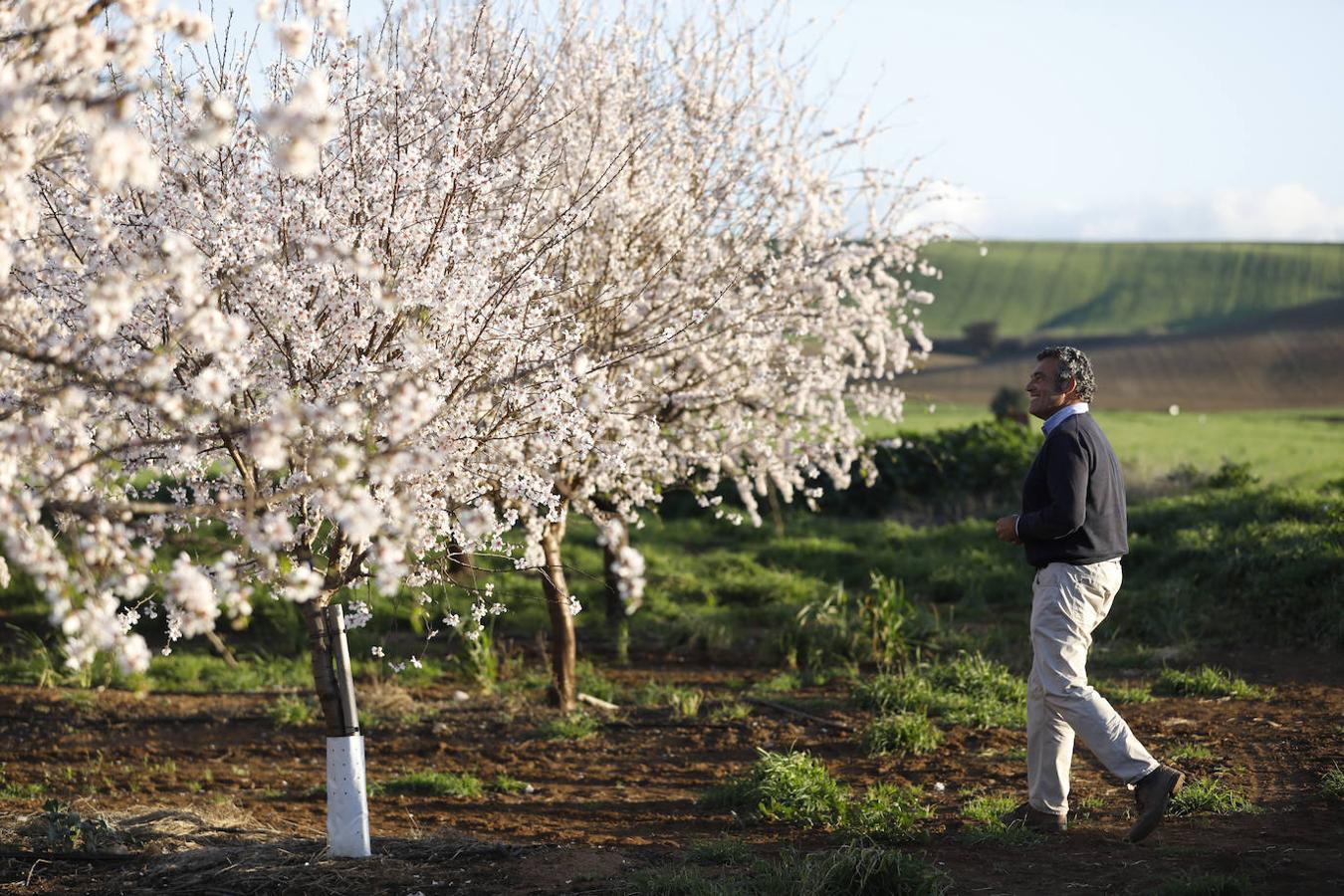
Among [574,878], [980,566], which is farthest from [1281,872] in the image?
[980,566]

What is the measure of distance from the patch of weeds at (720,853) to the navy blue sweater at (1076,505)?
203 centimetres

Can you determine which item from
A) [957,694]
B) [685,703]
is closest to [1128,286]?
[957,694]

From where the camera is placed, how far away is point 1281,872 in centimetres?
518

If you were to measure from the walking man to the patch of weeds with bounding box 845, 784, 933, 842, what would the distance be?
533mm

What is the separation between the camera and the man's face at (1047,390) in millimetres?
6109

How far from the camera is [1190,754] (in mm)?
7371

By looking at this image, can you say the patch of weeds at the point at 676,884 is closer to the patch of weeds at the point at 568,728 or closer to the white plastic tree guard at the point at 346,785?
the white plastic tree guard at the point at 346,785

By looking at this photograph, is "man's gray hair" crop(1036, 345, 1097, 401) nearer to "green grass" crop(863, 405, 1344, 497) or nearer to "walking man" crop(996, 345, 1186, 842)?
"walking man" crop(996, 345, 1186, 842)

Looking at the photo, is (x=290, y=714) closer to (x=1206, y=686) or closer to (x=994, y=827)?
(x=994, y=827)

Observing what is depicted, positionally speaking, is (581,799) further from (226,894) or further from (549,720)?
(226,894)

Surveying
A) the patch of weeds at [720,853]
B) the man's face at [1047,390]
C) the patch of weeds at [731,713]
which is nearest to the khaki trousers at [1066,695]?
the man's face at [1047,390]

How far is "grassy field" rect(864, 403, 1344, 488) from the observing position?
19.3m

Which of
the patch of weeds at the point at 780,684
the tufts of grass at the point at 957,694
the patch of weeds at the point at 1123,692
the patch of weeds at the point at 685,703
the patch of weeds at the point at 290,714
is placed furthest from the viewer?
the patch of weeds at the point at 780,684

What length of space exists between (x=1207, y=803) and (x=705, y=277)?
199 inches
